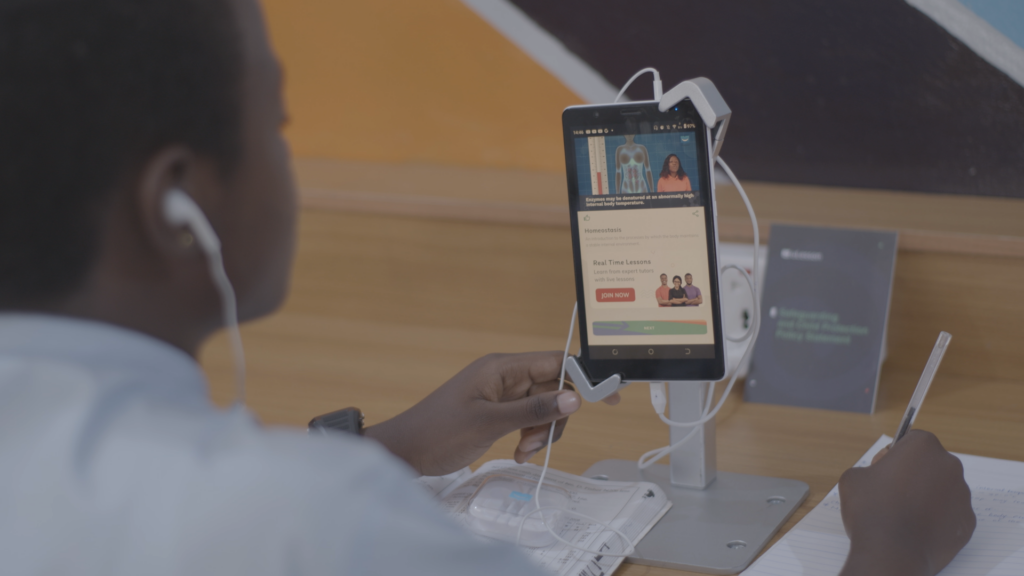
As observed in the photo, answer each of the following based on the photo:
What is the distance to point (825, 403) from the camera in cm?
104

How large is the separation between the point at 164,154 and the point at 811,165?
41.1 inches

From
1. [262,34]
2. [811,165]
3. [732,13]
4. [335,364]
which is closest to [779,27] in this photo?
[732,13]

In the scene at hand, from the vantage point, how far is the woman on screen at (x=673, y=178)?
80cm

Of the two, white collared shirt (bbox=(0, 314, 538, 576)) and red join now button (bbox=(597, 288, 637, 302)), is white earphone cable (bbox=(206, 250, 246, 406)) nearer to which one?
white collared shirt (bbox=(0, 314, 538, 576))

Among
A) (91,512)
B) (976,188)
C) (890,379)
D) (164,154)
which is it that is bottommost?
(890,379)

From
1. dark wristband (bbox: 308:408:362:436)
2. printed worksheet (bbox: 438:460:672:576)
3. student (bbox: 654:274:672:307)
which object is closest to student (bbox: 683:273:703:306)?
student (bbox: 654:274:672:307)

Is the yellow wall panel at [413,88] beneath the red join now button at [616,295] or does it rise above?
above

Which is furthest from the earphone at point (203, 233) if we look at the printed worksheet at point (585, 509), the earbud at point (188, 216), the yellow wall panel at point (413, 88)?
the yellow wall panel at point (413, 88)

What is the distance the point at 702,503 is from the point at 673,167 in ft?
1.01

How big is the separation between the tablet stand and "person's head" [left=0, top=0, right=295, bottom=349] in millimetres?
463

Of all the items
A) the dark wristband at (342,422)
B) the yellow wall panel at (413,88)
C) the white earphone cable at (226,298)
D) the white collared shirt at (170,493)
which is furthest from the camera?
the yellow wall panel at (413,88)

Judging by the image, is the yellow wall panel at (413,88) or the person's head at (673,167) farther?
the yellow wall panel at (413,88)

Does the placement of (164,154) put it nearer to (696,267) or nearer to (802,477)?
(696,267)

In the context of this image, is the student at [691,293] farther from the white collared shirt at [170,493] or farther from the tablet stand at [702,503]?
the white collared shirt at [170,493]
